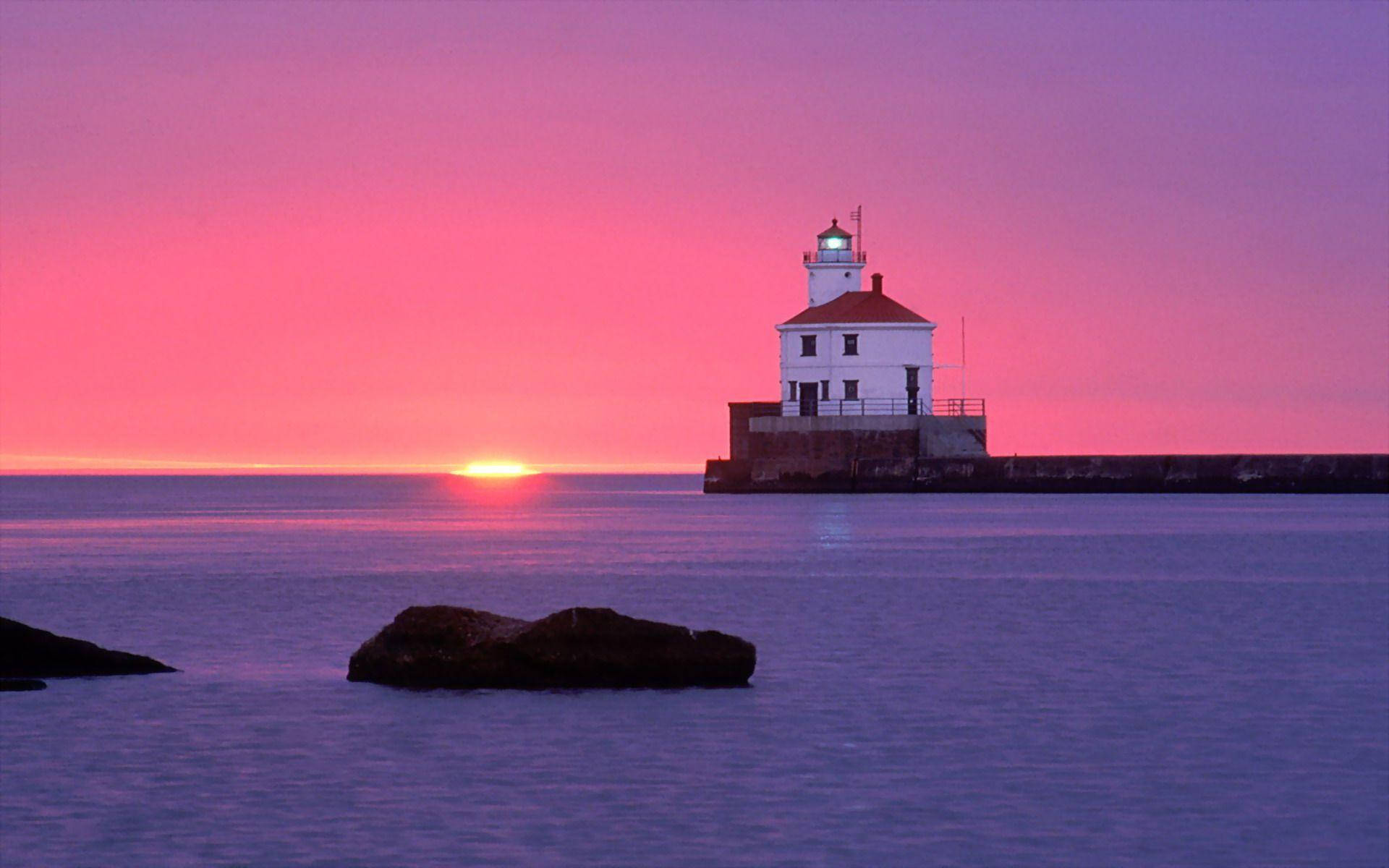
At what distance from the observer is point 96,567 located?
51844 millimetres

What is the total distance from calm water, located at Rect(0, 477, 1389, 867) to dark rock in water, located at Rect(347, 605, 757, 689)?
33cm

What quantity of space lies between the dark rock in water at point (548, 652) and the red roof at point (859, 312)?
64.2m

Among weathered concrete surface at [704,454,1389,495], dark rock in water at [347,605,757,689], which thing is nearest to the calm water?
→ dark rock in water at [347,605,757,689]

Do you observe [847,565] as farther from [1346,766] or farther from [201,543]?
[1346,766]

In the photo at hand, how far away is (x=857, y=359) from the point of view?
85812 millimetres

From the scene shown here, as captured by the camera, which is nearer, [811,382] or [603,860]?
[603,860]

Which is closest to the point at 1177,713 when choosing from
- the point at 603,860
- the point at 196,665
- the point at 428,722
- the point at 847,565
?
the point at 428,722

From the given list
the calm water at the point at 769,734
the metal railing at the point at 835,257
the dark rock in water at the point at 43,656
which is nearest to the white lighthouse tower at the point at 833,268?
the metal railing at the point at 835,257

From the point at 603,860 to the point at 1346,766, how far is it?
7.19 m

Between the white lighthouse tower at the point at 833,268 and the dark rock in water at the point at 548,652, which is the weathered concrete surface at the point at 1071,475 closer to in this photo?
the white lighthouse tower at the point at 833,268

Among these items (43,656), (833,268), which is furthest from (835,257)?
(43,656)

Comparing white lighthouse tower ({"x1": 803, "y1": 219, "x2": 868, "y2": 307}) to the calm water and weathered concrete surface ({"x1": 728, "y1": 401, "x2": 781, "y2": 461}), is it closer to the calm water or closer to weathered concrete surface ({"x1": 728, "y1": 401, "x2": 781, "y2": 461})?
weathered concrete surface ({"x1": 728, "y1": 401, "x2": 781, "y2": 461})

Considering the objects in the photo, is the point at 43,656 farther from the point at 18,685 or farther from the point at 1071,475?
the point at 1071,475

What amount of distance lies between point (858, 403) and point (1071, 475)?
499 inches
